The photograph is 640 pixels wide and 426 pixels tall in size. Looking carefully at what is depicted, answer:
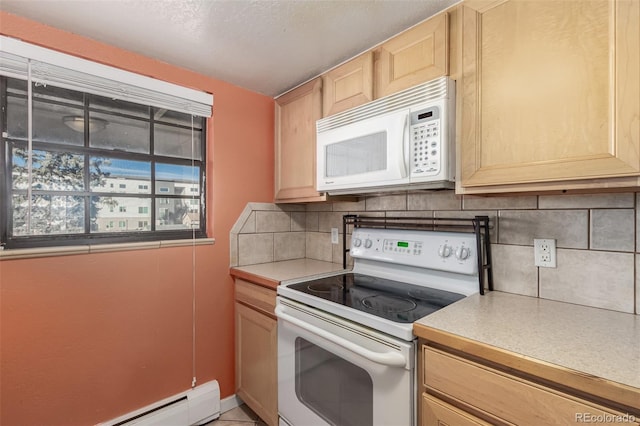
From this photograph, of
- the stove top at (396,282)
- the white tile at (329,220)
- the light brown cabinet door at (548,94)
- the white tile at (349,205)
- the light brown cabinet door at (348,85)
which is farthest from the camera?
the white tile at (329,220)

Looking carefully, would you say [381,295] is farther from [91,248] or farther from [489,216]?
[91,248]

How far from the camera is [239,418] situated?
1847 millimetres

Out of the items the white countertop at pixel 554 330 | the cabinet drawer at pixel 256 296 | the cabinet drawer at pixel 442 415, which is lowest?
the cabinet drawer at pixel 442 415

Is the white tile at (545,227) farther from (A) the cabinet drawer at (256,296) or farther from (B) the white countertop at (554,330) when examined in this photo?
(A) the cabinet drawer at (256,296)

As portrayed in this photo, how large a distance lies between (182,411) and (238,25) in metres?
2.08

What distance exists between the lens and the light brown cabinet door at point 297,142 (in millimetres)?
1809

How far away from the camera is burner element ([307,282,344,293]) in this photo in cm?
145

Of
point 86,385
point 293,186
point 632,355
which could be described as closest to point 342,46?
point 293,186

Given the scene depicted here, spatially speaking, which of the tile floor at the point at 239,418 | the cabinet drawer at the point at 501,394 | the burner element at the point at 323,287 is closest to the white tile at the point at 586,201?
the cabinet drawer at the point at 501,394

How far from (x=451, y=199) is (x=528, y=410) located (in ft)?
3.17

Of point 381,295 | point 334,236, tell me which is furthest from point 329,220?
point 381,295

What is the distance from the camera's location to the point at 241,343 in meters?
1.91

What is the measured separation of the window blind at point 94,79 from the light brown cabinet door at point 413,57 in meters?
1.10

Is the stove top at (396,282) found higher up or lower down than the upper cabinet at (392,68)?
lower down
